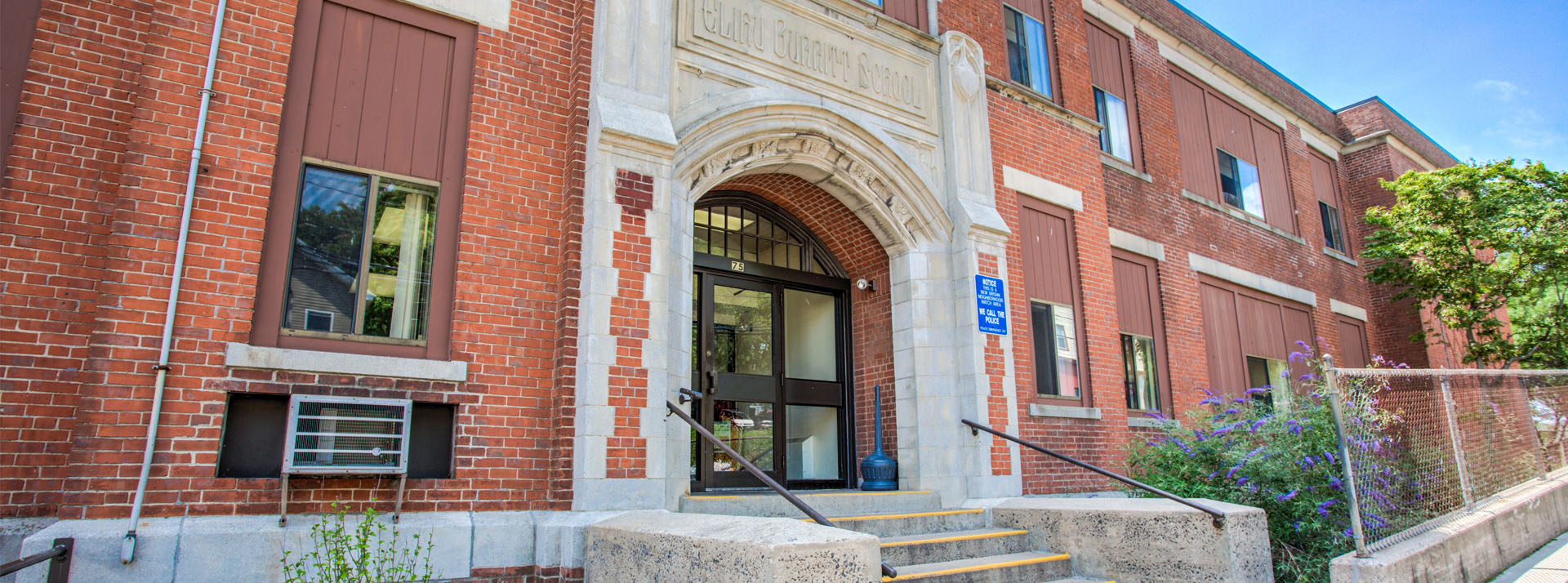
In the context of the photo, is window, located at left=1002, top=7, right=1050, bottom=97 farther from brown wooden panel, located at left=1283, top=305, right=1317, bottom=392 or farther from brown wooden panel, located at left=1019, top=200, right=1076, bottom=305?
brown wooden panel, located at left=1283, top=305, right=1317, bottom=392

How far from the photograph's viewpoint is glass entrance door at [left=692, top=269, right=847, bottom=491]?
7875 mm

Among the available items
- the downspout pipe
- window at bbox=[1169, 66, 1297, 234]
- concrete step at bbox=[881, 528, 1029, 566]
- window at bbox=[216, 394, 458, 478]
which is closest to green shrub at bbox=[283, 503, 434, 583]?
window at bbox=[216, 394, 458, 478]

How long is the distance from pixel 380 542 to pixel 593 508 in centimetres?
127

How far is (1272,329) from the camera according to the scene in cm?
1383

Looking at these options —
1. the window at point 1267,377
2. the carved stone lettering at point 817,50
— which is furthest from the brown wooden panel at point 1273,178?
the carved stone lettering at point 817,50

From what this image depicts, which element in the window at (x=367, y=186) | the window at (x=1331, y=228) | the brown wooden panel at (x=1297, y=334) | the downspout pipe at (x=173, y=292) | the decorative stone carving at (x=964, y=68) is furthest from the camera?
the window at (x=1331, y=228)

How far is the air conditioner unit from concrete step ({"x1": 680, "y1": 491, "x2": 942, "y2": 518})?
6.71 ft

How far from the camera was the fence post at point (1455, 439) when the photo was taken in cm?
709

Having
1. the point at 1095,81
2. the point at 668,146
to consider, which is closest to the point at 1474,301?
the point at 1095,81

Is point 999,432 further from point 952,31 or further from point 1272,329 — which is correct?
point 1272,329

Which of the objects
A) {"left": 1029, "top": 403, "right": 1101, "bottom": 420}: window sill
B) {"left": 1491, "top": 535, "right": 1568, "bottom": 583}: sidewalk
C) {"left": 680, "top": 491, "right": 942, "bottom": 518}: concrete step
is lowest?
{"left": 1491, "top": 535, "right": 1568, "bottom": 583}: sidewalk

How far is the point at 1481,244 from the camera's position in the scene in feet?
47.4

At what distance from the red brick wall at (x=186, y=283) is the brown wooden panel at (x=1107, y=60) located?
29.3 ft

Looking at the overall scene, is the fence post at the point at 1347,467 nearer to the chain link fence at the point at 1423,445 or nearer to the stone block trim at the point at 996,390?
the chain link fence at the point at 1423,445
